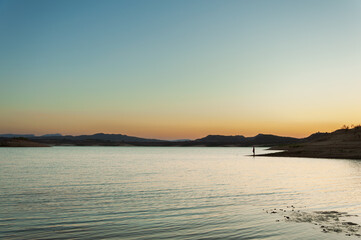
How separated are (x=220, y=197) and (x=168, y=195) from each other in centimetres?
446

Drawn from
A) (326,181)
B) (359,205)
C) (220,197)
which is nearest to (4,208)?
(220,197)

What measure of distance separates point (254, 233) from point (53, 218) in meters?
11.3

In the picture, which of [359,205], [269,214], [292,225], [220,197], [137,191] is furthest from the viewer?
[137,191]

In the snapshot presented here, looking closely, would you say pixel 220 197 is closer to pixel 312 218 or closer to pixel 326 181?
pixel 312 218

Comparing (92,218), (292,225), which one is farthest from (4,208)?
(292,225)

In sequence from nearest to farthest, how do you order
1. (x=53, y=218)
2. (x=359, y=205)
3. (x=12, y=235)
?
1. (x=12, y=235)
2. (x=53, y=218)
3. (x=359, y=205)

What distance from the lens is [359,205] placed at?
22.1 metres

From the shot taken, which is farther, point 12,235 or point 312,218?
point 312,218

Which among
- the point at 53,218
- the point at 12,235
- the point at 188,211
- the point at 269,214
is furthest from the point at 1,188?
the point at 269,214

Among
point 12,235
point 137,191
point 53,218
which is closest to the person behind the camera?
point 12,235

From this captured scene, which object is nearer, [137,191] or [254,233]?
[254,233]

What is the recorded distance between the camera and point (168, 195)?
26.6 metres

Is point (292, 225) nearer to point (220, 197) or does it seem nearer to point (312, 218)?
point (312, 218)

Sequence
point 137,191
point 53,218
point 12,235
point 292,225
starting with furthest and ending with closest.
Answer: point 137,191, point 53,218, point 292,225, point 12,235
